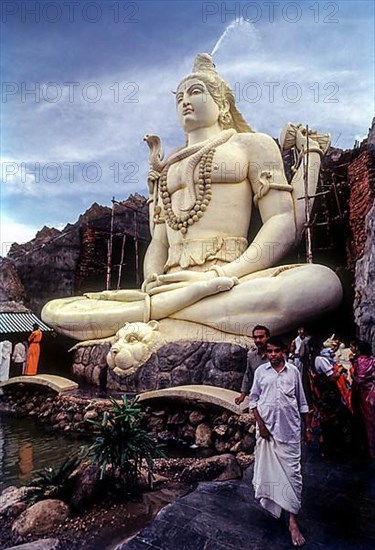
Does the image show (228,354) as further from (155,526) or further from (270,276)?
(155,526)

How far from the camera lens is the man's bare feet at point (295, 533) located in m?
2.06

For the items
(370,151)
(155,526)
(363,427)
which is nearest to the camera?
(155,526)

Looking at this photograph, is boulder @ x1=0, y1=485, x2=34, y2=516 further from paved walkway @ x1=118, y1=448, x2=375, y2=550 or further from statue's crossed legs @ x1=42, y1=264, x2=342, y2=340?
statue's crossed legs @ x1=42, y1=264, x2=342, y2=340

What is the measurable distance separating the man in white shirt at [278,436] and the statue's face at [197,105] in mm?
5888

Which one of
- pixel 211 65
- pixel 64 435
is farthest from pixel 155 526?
pixel 211 65

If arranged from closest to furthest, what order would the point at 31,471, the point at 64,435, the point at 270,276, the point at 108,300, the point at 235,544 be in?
1. the point at 235,544
2. the point at 31,471
3. the point at 64,435
4. the point at 270,276
5. the point at 108,300

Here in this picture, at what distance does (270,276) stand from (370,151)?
2.56 m

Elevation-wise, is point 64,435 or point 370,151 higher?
point 370,151

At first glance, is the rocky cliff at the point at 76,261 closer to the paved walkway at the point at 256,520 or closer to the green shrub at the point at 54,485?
the green shrub at the point at 54,485

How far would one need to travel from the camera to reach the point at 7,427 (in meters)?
5.27

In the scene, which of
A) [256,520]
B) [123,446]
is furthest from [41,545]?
[256,520]

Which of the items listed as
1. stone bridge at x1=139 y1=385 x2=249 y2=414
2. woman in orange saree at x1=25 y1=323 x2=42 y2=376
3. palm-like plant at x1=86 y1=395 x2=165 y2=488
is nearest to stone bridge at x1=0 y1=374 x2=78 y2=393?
woman in orange saree at x1=25 y1=323 x2=42 y2=376

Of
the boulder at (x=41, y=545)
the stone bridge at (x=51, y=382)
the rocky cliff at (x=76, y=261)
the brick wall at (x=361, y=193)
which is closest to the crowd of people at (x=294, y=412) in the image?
the boulder at (x=41, y=545)

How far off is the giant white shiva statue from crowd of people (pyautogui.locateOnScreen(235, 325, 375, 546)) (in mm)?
1354
